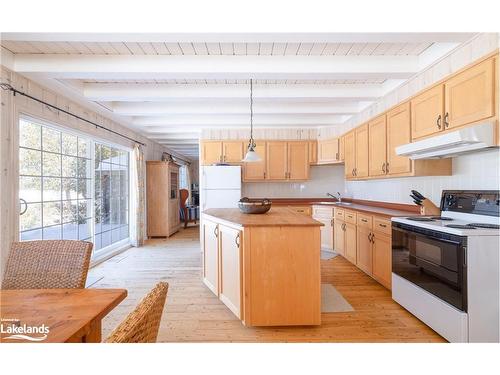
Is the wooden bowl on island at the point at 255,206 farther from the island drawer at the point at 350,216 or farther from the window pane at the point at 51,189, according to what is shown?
the window pane at the point at 51,189

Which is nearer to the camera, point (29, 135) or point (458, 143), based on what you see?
point (458, 143)

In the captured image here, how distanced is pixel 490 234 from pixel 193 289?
283 cm

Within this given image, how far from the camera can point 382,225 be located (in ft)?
9.59

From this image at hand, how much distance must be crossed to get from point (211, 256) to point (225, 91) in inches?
84.6

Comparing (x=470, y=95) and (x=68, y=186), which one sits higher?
(x=470, y=95)

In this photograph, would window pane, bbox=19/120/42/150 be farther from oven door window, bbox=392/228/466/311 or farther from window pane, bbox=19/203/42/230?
oven door window, bbox=392/228/466/311

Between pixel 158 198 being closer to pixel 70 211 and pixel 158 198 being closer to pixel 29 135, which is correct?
pixel 70 211

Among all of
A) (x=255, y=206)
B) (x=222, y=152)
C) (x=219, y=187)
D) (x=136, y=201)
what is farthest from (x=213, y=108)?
(x=136, y=201)

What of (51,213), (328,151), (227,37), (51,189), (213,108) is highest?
(213,108)

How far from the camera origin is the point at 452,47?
2.25 m

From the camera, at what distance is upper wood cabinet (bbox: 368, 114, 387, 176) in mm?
3305

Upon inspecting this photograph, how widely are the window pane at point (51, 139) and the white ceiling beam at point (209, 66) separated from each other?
815 millimetres

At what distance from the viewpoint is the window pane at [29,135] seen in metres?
2.70
